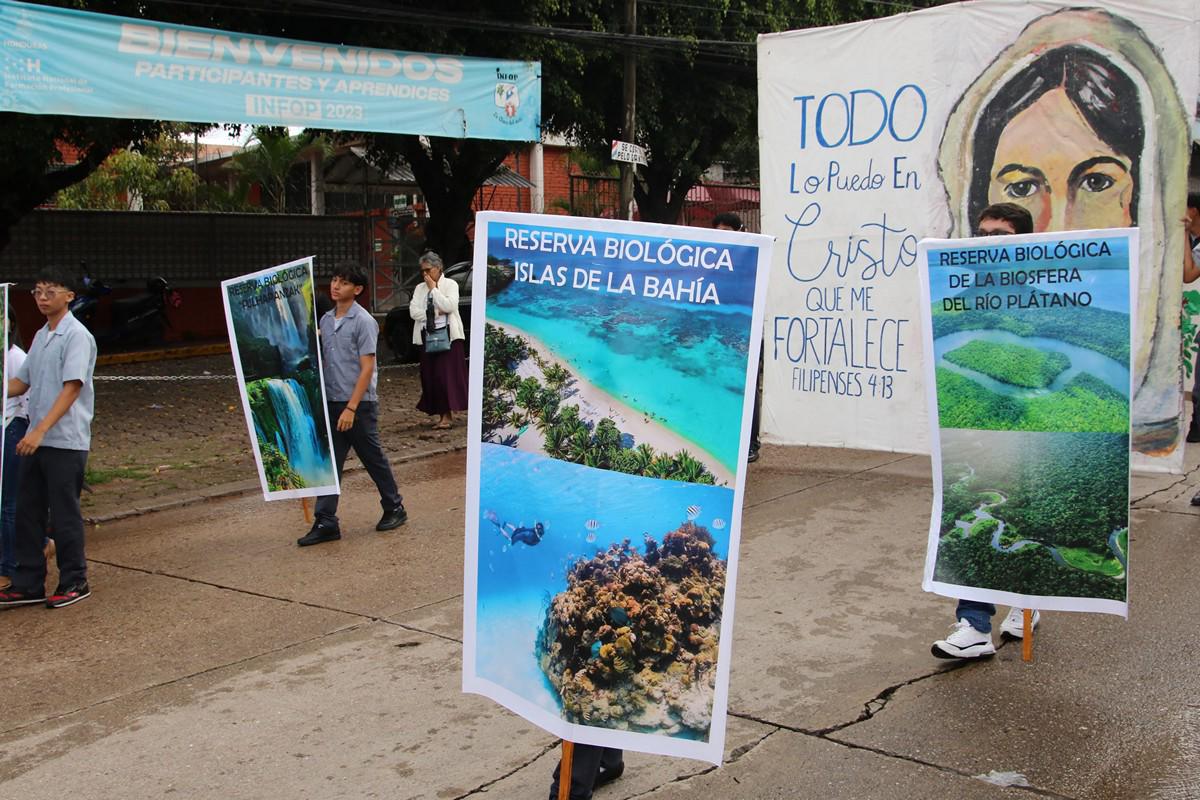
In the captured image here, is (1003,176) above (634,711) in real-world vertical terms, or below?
above

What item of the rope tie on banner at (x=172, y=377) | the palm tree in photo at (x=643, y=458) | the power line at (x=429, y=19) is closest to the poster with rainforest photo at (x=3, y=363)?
the palm tree in photo at (x=643, y=458)

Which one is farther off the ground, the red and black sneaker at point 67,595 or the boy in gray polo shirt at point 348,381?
the boy in gray polo shirt at point 348,381

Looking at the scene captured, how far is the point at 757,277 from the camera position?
3.19 m

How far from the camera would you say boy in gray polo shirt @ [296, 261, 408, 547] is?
751 centimetres

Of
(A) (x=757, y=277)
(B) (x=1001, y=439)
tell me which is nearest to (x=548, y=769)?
(A) (x=757, y=277)

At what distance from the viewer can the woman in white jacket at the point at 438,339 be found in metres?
11.2

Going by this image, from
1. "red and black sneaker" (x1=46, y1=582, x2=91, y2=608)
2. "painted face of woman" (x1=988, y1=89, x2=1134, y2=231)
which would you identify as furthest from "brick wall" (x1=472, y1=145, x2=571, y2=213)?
"red and black sneaker" (x1=46, y1=582, x2=91, y2=608)

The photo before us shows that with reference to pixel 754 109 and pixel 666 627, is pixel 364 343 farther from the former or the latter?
pixel 754 109

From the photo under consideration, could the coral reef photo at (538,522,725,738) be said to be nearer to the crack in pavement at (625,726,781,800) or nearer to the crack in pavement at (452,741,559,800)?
the crack in pavement at (625,726,781,800)

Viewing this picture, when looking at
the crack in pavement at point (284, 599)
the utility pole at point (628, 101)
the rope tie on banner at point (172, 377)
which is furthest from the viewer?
the utility pole at point (628, 101)

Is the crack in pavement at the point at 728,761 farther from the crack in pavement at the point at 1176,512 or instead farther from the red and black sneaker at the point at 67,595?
the crack in pavement at the point at 1176,512

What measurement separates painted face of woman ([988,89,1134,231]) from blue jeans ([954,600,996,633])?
10.3ft

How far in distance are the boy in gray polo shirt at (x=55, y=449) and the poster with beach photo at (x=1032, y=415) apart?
173 inches

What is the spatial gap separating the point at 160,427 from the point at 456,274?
5.44m
